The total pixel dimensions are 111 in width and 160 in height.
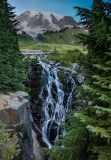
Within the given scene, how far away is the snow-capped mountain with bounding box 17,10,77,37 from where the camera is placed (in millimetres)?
60344

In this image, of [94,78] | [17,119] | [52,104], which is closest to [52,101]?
[52,104]

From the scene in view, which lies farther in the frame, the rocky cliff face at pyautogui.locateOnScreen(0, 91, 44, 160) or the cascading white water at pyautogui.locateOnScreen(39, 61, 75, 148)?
the cascading white water at pyautogui.locateOnScreen(39, 61, 75, 148)

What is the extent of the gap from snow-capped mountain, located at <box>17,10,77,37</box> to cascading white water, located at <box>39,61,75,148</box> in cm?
3908

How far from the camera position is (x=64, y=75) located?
22516 millimetres

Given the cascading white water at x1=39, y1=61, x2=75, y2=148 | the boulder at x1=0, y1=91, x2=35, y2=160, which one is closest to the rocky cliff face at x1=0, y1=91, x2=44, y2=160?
the boulder at x1=0, y1=91, x2=35, y2=160

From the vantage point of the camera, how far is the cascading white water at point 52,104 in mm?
17094

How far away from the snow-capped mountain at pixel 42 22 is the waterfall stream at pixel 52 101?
39023mm

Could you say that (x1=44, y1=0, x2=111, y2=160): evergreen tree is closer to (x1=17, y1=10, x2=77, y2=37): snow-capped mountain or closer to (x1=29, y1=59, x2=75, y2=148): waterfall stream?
(x1=29, y1=59, x2=75, y2=148): waterfall stream

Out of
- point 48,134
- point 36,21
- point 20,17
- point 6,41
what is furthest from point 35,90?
point 20,17

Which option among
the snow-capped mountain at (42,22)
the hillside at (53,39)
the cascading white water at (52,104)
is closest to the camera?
the cascading white water at (52,104)

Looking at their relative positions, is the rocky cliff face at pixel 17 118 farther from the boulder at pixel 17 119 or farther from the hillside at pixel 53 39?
the hillside at pixel 53 39

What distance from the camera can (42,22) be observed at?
62719 mm

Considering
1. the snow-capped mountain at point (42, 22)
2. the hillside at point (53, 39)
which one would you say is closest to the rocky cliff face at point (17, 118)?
the hillside at point (53, 39)

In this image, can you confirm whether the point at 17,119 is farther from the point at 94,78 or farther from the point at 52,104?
the point at 52,104
